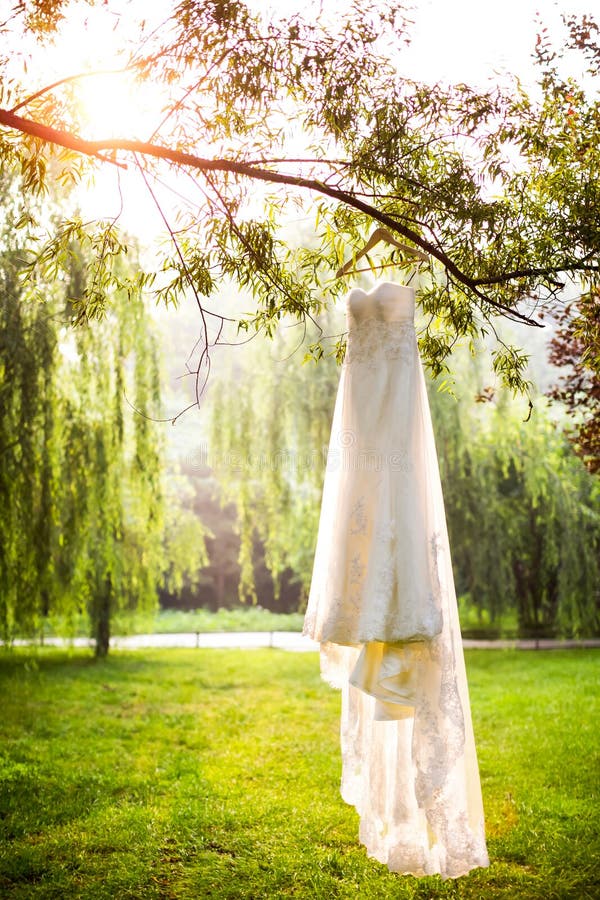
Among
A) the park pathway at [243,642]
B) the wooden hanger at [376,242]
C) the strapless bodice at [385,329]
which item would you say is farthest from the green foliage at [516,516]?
the strapless bodice at [385,329]

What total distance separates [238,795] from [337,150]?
384 centimetres

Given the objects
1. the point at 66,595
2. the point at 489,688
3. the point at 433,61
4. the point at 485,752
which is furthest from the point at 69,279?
the point at 489,688

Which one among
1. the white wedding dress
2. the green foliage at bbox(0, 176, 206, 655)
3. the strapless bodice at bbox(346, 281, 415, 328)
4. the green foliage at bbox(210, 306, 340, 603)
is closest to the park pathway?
the green foliage at bbox(210, 306, 340, 603)

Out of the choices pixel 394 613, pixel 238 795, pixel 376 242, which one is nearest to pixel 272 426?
pixel 238 795

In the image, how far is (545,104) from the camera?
332 centimetres

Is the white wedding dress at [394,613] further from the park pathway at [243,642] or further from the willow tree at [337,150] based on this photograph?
the park pathway at [243,642]

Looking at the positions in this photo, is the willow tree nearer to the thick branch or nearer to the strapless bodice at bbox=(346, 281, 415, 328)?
the thick branch

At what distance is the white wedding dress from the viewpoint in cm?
259

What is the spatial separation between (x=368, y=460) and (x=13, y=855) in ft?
9.17

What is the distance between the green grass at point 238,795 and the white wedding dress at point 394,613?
0.90 m

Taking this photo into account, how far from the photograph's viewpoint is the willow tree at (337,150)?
301cm

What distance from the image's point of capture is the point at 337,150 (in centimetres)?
332

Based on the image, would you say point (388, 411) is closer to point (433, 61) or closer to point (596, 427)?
point (433, 61)

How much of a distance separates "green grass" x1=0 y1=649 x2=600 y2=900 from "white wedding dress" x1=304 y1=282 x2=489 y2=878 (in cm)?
90
